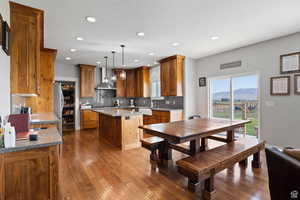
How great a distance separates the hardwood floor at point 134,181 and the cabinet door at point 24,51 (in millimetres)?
1557

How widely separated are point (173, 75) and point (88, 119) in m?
3.88

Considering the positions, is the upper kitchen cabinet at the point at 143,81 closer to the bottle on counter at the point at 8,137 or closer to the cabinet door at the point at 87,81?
the cabinet door at the point at 87,81

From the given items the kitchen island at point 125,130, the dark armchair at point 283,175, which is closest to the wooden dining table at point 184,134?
the dark armchair at point 283,175

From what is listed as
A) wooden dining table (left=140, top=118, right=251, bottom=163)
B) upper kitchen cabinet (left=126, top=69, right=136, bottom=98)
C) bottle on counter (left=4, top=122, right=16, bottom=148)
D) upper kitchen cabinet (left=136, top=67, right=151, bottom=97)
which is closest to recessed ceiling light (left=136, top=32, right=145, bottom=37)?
wooden dining table (left=140, top=118, right=251, bottom=163)

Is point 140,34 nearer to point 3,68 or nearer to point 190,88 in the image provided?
point 3,68

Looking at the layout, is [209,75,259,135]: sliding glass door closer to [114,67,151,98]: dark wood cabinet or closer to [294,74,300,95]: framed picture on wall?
[294,74,300,95]: framed picture on wall

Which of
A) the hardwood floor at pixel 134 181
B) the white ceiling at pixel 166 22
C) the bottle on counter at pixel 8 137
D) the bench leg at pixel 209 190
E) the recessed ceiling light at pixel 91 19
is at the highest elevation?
the white ceiling at pixel 166 22

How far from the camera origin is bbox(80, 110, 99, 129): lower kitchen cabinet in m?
6.19

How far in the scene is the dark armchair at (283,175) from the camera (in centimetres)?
115

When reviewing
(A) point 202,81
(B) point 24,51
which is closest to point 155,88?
(A) point 202,81

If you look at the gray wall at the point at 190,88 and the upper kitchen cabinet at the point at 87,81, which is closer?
the gray wall at the point at 190,88

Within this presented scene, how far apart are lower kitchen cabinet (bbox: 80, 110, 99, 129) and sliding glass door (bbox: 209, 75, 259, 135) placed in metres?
4.65

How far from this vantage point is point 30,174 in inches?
57.9

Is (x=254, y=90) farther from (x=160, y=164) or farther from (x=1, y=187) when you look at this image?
(x=1, y=187)
